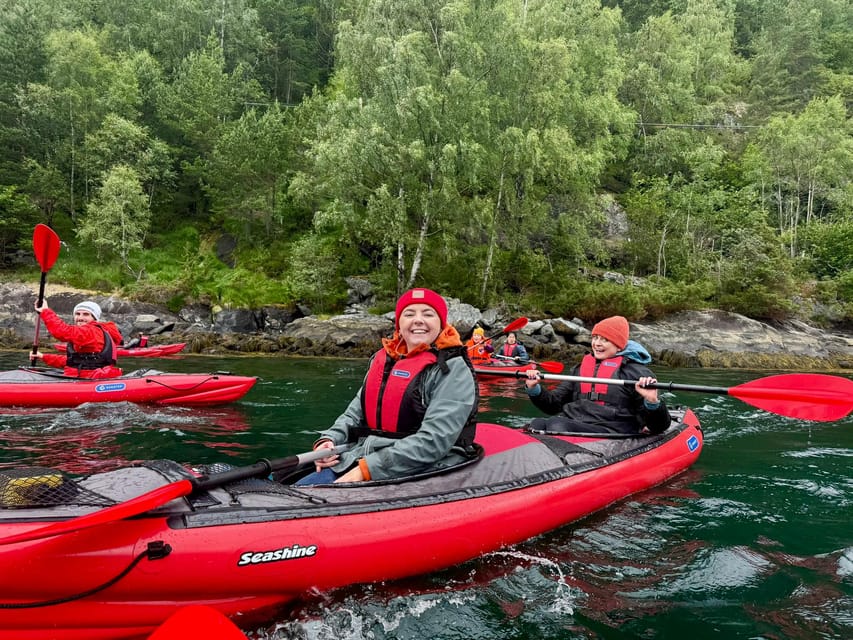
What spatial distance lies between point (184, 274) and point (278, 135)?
6933 mm

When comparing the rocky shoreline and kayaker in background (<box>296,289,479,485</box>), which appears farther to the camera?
the rocky shoreline

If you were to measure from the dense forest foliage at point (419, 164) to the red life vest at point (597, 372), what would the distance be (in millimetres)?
12594

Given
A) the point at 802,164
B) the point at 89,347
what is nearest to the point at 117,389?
the point at 89,347

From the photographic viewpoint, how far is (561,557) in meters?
3.42

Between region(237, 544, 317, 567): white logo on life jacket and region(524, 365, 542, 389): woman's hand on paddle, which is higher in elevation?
region(524, 365, 542, 389): woman's hand on paddle

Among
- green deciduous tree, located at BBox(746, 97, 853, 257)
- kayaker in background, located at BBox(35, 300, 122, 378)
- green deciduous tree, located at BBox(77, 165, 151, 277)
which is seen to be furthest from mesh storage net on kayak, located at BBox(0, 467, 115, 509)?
green deciduous tree, located at BBox(746, 97, 853, 257)

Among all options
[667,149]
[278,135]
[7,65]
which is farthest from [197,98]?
[667,149]

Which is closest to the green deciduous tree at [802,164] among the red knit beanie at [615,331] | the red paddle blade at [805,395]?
the red paddle blade at [805,395]

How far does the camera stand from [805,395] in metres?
4.27

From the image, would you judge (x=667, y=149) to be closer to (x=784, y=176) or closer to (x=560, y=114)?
(x=784, y=176)

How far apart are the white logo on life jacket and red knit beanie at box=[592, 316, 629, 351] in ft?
10.3

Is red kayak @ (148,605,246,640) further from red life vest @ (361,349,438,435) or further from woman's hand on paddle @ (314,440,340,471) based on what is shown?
red life vest @ (361,349,438,435)

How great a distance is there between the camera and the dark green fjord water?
2.66 m

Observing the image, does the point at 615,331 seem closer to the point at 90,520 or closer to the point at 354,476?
the point at 354,476
